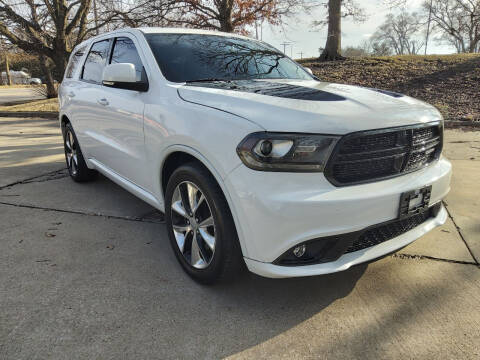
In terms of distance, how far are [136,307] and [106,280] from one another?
434mm

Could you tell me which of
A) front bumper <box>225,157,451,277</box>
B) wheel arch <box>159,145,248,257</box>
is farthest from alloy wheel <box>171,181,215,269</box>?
front bumper <box>225,157,451,277</box>

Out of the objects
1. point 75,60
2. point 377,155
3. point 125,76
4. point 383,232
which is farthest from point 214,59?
point 75,60

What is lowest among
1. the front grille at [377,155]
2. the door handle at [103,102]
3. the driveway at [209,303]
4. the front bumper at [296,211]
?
the driveway at [209,303]

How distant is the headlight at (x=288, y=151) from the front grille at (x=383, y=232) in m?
0.50

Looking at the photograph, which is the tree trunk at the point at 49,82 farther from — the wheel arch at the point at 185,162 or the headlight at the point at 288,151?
the headlight at the point at 288,151

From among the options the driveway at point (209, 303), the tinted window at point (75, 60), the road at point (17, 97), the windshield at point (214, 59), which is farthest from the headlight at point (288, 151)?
the road at point (17, 97)

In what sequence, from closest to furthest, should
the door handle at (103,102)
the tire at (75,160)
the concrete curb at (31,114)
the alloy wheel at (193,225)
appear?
the alloy wheel at (193,225) < the door handle at (103,102) < the tire at (75,160) < the concrete curb at (31,114)

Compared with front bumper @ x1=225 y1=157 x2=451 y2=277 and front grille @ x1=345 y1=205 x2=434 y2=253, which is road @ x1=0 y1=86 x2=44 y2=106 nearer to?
front bumper @ x1=225 y1=157 x2=451 y2=277

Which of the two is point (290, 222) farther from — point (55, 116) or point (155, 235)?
point (55, 116)

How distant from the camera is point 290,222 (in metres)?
1.98

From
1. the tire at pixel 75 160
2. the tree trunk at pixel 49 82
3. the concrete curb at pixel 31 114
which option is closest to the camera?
the tire at pixel 75 160

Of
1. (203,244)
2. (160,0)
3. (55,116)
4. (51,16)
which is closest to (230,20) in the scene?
(160,0)

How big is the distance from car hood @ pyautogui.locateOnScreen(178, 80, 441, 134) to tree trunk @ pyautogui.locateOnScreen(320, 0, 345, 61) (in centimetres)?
1427

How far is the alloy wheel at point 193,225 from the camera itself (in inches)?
97.7
